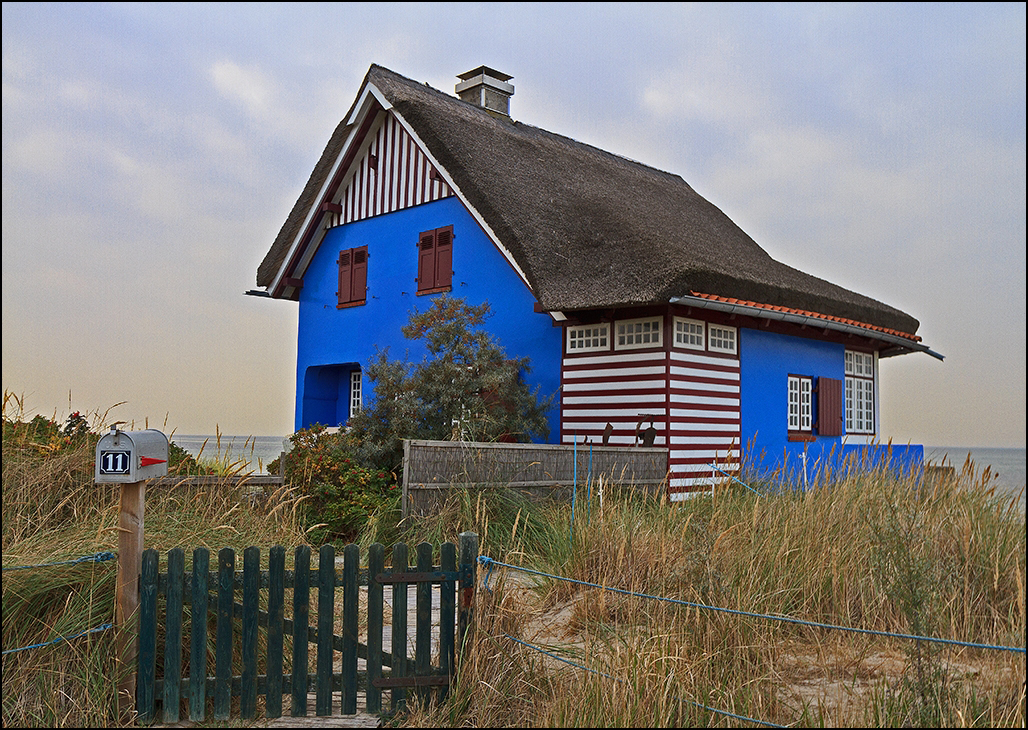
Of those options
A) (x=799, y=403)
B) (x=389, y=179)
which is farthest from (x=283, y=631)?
(x=389, y=179)

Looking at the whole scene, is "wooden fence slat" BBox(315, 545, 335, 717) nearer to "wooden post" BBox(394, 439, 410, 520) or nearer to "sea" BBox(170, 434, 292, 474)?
"sea" BBox(170, 434, 292, 474)

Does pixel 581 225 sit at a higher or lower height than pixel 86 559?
higher

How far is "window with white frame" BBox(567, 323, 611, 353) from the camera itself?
12.5 meters

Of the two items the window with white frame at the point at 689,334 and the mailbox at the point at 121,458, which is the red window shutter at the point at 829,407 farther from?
the mailbox at the point at 121,458

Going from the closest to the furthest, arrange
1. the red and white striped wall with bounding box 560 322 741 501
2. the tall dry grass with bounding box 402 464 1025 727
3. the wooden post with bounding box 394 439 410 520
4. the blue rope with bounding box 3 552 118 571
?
the tall dry grass with bounding box 402 464 1025 727, the blue rope with bounding box 3 552 118 571, the wooden post with bounding box 394 439 410 520, the red and white striped wall with bounding box 560 322 741 501

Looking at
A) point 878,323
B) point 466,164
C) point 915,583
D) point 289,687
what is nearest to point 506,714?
point 289,687

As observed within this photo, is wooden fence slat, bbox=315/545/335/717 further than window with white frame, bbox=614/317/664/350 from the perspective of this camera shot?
No

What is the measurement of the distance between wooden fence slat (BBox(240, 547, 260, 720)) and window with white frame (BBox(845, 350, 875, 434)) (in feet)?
42.8

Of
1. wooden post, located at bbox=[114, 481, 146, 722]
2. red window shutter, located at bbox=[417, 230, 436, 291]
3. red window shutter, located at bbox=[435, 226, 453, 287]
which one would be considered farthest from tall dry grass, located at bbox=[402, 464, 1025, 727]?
red window shutter, located at bbox=[417, 230, 436, 291]

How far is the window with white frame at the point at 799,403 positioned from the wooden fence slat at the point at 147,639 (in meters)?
11.3

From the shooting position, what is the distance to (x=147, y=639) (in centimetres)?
430

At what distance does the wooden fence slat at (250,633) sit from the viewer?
439cm

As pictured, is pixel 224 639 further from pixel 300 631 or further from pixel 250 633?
pixel 300 631

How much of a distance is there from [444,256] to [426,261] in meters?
0.45
